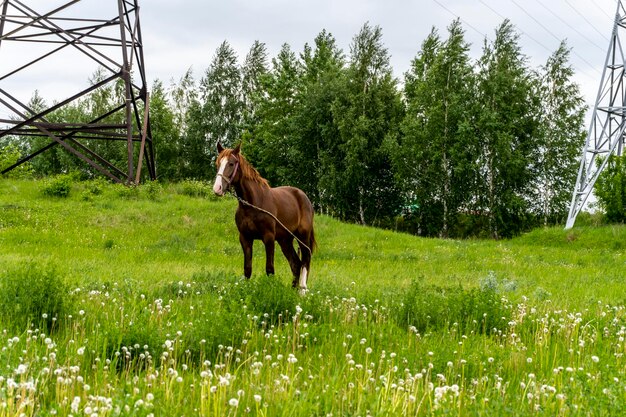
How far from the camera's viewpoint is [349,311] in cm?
721

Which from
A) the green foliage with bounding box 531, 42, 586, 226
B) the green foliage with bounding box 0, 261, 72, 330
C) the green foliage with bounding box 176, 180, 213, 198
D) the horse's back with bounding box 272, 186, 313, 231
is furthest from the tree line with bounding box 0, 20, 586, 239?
the green foliage with bounding box 0, 261, 72, 330

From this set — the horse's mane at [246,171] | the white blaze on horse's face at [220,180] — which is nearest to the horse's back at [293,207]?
the horse's mane at [246,171]

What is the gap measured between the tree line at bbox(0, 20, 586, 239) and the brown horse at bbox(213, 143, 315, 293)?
29.6 meters

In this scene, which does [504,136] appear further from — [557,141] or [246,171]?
[246,171]

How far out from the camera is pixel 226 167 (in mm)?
9352

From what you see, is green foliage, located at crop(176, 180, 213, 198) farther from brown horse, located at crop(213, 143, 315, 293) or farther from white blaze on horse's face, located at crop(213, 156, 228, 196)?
white blaze on horse's face, located at crop(213, 156, 228, 196)

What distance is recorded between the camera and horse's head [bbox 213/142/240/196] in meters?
9.15

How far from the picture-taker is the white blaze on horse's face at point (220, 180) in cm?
890

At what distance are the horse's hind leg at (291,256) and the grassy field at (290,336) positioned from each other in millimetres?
999

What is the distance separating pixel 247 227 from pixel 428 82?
3479 cm

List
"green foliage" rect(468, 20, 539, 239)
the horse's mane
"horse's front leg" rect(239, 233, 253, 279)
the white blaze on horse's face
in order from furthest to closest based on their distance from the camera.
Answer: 1. "green foliage" rect(468, 20, 539, 239)
2. "horse's front leg" rect(239, 233, 253, 279)
3. the horse's mane
4. the white blaze on horse's face

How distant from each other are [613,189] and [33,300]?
28.7m

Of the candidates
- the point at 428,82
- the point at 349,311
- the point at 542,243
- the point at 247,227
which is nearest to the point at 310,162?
the point at 428,82

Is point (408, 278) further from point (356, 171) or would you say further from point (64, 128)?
point (356, 171)
